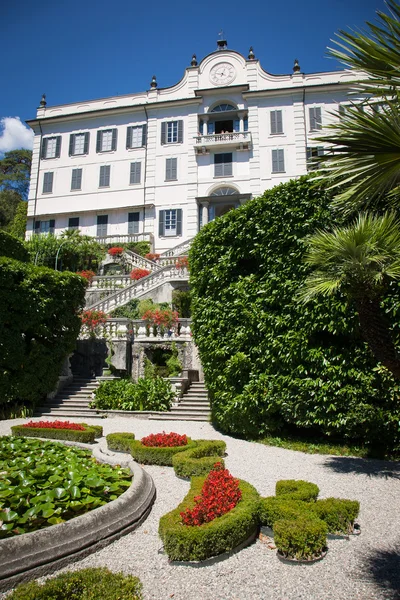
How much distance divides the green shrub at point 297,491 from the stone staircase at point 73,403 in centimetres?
971

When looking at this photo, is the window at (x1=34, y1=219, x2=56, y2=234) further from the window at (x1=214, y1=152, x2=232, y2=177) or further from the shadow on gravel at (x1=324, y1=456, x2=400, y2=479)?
the shadow on gravel at (x1=324, y1=456, x2=400, y2=479)

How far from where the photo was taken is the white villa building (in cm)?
3055

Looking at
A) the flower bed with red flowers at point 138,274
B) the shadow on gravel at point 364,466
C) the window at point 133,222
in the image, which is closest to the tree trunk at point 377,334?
the shadow on gravel at point 364,466

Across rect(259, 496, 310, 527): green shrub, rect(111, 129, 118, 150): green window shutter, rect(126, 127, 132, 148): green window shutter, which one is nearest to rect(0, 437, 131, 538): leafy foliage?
rect(259, 496, 310, 527): green shrub

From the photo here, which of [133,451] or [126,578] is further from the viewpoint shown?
[133,451]

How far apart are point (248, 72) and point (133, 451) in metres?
32.6

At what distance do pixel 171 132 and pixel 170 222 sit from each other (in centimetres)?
788

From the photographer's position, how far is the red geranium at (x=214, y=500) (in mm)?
4719

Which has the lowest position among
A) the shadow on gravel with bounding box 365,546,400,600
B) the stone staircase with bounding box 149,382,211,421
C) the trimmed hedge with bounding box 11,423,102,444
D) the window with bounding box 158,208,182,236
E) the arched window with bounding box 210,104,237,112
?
the shadow on gravel with bounding box 365,546,400,600

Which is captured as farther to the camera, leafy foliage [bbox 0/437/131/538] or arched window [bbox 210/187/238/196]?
arched window [bbox 210/187/238/196]

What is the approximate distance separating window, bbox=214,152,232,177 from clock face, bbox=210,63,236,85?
21.7ft

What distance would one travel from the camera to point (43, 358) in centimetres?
1498

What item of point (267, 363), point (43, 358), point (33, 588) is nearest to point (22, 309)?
point (43, 358)

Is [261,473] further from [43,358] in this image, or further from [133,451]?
[43,358]
